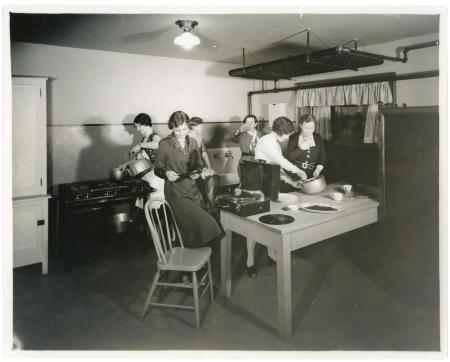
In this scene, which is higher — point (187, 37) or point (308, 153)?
point (187, 37)

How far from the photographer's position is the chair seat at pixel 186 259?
248 cm

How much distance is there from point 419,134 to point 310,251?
206 centimetres

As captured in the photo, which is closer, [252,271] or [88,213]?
[252,271]

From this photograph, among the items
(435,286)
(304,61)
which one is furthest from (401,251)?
(304,61)

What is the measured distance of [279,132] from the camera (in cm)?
346

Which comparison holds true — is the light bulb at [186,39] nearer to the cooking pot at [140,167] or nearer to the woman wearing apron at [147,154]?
the woman wearing apron at [147,154]

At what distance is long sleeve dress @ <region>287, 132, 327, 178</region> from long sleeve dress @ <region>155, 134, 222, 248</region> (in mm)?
1155

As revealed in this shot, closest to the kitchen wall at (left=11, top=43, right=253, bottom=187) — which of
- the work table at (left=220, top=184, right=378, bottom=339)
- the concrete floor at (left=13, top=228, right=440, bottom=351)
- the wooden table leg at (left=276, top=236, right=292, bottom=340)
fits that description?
the concrete floor at (left=13, top=228, right=440, bottom=351)

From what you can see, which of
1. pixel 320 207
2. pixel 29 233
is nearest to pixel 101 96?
pixel 29 233

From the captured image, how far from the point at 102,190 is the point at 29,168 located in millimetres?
762

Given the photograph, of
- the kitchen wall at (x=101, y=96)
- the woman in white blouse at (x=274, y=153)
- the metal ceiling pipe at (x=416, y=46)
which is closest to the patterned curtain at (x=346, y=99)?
the metal ceiling pipe at (x=416, y=46)

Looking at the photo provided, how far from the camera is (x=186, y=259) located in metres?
2.59

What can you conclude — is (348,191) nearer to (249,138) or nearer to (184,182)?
(184,182)

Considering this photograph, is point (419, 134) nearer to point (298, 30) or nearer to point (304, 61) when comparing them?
point (304, 61)
